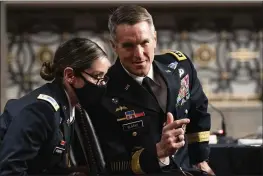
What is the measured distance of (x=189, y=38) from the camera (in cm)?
866

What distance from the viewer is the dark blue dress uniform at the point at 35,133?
2.06m

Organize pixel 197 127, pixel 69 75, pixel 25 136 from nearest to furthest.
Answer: pixel 25 136 → pixel 69 75 → pixel 197 127

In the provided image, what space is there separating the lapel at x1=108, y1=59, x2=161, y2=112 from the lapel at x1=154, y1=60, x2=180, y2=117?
2.0 inches

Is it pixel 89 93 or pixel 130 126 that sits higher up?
pixel 89 93

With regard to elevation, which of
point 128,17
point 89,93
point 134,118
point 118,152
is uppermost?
point 128,17

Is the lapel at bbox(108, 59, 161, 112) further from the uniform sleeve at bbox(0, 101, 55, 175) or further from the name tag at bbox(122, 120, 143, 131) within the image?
the uniform sleeve at bbox(0, 101, 55, 175)

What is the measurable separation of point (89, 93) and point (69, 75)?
0.36 feet

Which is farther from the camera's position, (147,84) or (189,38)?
(189,38)

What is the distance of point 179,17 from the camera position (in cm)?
870

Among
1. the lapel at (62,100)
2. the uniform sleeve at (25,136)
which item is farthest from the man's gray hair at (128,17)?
the uniform sleeve at (25,136)

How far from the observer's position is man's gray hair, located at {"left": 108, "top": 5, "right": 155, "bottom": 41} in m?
2.24

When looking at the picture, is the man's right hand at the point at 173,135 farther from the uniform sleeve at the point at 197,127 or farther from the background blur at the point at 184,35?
the background blur at the point at 184,35

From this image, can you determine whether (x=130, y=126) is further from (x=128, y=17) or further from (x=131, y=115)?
(x=128, y=17)

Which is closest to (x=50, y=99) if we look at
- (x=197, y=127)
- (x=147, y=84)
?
→ (x=147, y=84)
